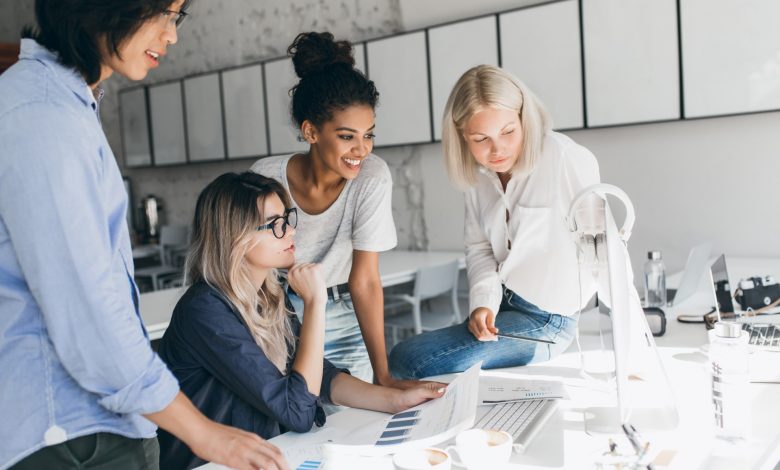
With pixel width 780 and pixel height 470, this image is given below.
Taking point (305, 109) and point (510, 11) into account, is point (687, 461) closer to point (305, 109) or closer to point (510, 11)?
point (305, 109)

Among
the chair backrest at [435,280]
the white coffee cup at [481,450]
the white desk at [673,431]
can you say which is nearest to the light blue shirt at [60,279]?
the white desk at [673,431]

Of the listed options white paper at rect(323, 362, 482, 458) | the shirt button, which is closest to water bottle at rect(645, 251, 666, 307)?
white paper at rect(323, 362, 482, 458)

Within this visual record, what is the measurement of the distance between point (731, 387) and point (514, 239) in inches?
31.9

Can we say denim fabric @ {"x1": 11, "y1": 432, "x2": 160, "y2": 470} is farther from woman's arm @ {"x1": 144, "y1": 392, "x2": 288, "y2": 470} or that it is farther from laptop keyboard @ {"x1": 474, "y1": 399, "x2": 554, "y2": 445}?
laptop keyboard @ {"x1": 474, "y1": 399, "x2": 554, "y2": 445}

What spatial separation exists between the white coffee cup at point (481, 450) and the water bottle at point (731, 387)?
375mm

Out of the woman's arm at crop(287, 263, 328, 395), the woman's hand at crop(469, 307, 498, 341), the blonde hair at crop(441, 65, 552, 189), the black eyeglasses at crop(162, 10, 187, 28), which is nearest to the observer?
the black eyeglasses at crop(162, 10, 187, 28)

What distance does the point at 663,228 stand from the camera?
338cm

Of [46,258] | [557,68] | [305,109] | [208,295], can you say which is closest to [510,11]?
[557,68]

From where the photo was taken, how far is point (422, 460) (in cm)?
104

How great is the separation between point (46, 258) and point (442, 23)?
3451mm

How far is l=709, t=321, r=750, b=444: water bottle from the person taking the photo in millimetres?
1159

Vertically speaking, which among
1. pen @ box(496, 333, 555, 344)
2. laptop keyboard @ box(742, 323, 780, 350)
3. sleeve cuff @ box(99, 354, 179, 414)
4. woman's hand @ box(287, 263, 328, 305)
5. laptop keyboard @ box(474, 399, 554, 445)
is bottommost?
laptop keyboard @ box(474, 399, 554, 445)

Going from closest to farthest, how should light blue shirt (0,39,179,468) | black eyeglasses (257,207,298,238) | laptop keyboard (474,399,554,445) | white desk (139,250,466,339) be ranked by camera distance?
light blue shirt (0,39,179,468), laptop keyboard (474,399,554,445), black eyeglasses (257,207,298,238), white desk (139,250,466,339)

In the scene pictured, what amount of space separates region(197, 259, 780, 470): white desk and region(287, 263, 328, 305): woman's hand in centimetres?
25
